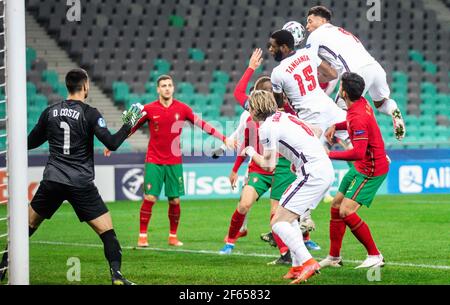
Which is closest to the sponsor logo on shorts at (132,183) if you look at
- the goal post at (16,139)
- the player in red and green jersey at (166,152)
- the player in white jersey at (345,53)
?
the player in red and green jersey at (166,152)

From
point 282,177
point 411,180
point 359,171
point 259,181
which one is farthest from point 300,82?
point 411,180

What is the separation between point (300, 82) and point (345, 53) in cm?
76

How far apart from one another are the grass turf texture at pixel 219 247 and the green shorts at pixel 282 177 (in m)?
0.72

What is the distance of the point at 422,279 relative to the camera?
28.1 ft

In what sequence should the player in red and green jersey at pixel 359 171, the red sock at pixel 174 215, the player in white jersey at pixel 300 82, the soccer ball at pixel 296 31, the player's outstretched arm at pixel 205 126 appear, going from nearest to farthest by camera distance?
the player in red and green jersey at pixel 359 171
the player in white jersey at pixel 300 82
the soccer ball at pixel 296 31
the player's outstretched arm at pixel 205 126
the red sock at pixel 174 215

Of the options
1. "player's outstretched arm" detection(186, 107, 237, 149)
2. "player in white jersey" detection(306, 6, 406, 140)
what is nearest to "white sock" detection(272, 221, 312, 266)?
"player in white jersey" detection(306, 6, 406, 140)

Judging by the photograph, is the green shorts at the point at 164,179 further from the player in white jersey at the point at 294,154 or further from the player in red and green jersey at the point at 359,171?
the player in white jersey at the point at 294,154

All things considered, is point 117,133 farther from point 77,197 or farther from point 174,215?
point 174,215

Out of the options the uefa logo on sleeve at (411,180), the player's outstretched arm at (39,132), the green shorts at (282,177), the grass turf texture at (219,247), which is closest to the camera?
the player's outstretched arm at (39,132)

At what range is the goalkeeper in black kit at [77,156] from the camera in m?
8.05

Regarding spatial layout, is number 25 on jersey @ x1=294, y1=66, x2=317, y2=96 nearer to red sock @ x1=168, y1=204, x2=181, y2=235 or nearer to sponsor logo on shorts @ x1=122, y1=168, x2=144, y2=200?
red sock @ x1=168, y1=204, x2=181, y2=235

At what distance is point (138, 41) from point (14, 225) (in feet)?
55.3
